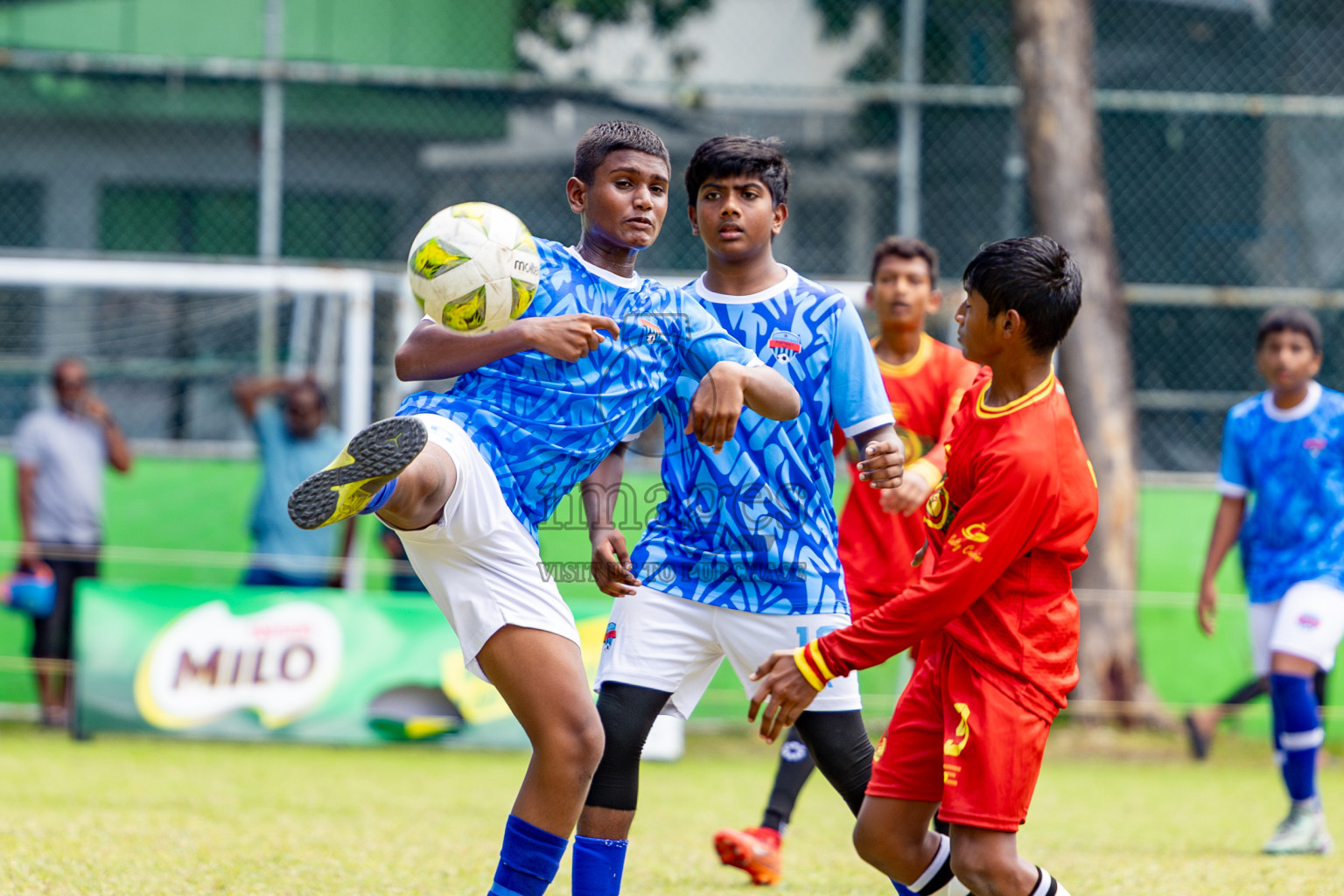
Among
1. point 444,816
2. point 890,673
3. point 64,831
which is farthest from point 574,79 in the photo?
point 64,831

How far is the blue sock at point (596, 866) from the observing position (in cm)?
350

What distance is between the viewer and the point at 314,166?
10.8m

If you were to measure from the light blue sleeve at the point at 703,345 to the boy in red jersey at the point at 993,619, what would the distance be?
1.80ft

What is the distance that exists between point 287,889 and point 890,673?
17.0 feet

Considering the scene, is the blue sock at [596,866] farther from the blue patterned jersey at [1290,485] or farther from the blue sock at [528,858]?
the blue patterned jersey at [1290,485]

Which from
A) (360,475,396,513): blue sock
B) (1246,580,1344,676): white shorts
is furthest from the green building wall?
(360,475,396,513): blue sock

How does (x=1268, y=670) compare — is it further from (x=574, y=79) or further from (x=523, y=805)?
(x=574, y=79)

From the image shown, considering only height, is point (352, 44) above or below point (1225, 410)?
above

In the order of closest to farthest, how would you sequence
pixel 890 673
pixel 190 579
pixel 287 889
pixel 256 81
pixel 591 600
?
1. pixel 287 889
2. pixel 591 600
3. pixel 890 673
4. pixel 190 579
5. pixel 256 81

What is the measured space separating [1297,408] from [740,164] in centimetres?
320

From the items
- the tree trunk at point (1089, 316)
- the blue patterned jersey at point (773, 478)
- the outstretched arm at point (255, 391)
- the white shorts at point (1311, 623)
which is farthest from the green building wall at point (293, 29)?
the blue patterned jersey at point (773, 478)

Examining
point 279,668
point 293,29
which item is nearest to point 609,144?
point 279,668

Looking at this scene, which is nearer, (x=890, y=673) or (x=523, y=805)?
(x=523, y=805)

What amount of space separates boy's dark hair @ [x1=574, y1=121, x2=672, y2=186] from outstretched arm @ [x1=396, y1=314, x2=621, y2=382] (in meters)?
0.41
